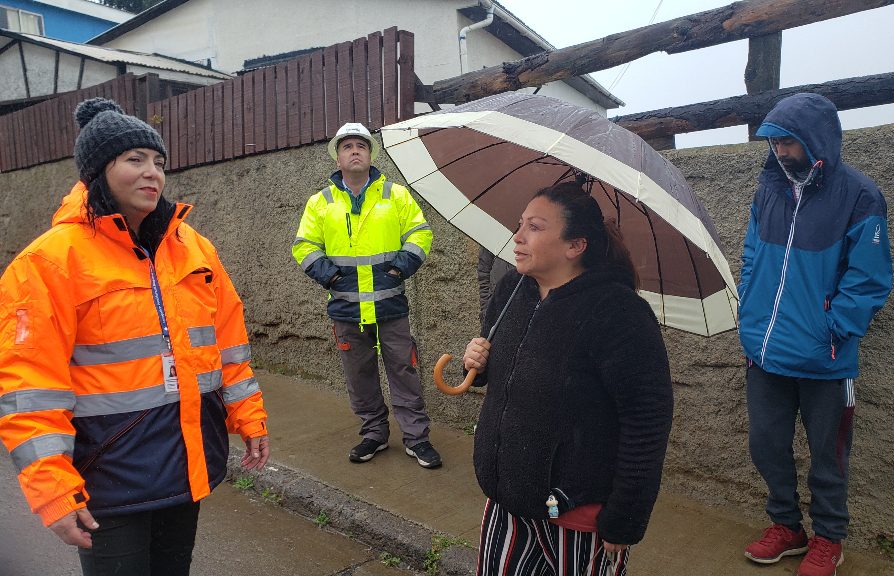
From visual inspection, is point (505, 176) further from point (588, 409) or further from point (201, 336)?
point (201, 336)

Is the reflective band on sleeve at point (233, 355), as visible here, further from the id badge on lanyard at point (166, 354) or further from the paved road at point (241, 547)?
the paved road at point (241, 547)

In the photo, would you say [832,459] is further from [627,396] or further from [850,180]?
[627,396]

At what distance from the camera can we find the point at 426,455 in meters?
4.55

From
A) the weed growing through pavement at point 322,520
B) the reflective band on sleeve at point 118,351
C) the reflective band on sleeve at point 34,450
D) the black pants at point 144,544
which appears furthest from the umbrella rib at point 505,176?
the weed growing through pavement at point 322,520

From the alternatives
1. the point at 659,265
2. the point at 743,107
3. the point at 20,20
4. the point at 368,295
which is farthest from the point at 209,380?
the point at 20,20

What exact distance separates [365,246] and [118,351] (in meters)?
2.32

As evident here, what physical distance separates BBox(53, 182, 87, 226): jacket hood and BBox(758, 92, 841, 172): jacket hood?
2451 mm

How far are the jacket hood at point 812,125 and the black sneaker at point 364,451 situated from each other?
2.95 metres

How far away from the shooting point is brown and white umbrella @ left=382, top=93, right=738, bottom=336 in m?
1.88

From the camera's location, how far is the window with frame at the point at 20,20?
2338 cm

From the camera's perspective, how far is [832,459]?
3010 millimetres

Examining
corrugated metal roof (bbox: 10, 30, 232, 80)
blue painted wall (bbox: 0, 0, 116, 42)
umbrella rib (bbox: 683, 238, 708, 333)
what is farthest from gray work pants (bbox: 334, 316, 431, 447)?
blue painted wall (bbox: 0, 0, 116, 42)

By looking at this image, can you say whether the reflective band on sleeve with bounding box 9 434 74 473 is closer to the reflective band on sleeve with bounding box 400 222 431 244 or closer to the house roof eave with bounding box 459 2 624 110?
the reflective band on sleeve with bounding box 400 222 431 244

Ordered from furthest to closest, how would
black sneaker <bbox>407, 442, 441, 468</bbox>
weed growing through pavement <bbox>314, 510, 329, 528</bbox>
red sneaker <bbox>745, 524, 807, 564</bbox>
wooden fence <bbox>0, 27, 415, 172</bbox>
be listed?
wooden fence <bbox>0, 27, 415, 172</bbox>
black sneaker <bbox>407, 442, 441, 468</bbox>
weed growing through pavement <bbox>314, 510, 329, 528</bbox>
red sneaker <bbox>745, 524, 807, 564</bbox>
